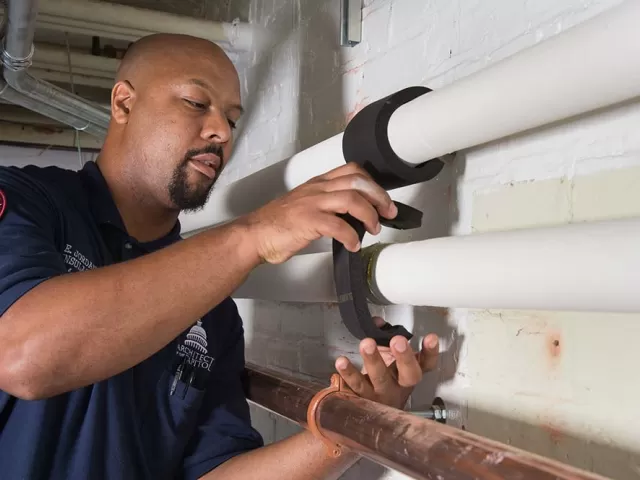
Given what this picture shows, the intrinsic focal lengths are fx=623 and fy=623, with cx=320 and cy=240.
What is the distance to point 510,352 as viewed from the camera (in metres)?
0.71

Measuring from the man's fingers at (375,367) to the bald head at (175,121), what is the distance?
432 mm

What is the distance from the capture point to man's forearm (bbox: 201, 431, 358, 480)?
0.89 meters

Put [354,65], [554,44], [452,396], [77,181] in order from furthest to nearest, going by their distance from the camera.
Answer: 1. [354,65]
2. [77,181]
3. [452,396]
4. [554,44]

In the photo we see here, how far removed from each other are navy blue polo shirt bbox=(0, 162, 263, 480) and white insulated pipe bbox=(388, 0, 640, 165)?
425mm

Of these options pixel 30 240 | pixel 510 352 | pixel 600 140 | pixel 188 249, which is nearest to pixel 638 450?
pixel 510 352

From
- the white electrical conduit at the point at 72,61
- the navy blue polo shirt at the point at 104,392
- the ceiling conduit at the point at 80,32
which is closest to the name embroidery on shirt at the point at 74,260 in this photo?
the navy blue polo shirt at the point at 104,392

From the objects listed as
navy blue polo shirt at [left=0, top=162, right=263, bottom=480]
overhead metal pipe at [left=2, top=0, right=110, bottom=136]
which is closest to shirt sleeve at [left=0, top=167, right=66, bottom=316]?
navy blue polo shirt at [left=0, top=162, right=263, bottom=480]

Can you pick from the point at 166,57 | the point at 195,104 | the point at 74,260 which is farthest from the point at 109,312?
the point at 166,57

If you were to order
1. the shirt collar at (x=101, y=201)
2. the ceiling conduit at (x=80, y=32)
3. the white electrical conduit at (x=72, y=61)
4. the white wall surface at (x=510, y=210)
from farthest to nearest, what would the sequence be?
the white electrical conduit at (x=72, y=61)
the ceiling conduit at (x=80, y=32)
the shirt collar at (x=101, y=201)
the white wall surface at (x=510, y=210)

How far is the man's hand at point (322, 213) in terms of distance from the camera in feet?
2.16

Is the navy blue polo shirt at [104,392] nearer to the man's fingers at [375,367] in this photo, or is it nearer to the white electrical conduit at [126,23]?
the man's fingers at [375,367]

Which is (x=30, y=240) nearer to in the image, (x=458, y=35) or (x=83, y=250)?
(x=83, y=250)

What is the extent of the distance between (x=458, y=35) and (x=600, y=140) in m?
0.29

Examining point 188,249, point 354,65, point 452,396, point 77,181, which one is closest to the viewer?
point 188,249
